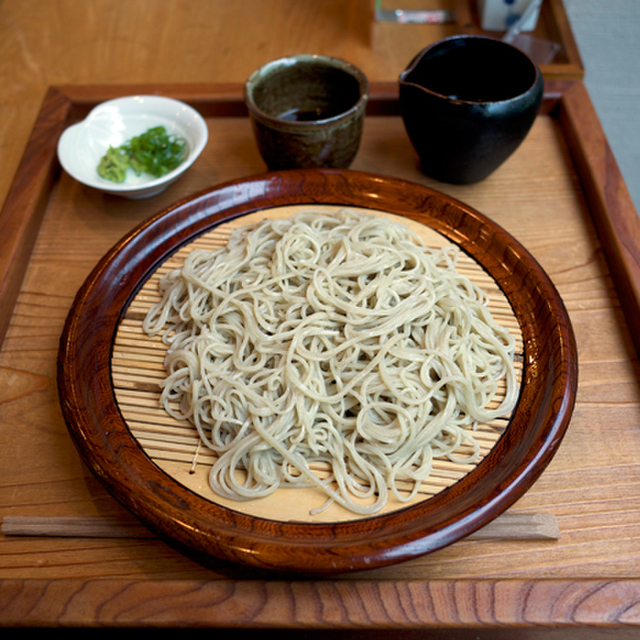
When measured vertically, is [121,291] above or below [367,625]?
above

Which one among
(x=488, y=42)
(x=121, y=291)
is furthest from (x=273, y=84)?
(x=121, y=291)

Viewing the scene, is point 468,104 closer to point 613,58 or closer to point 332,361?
point 332,361

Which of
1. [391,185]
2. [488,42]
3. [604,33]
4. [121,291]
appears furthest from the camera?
[604,33]

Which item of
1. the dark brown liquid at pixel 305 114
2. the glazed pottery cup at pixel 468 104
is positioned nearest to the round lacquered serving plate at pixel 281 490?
the glazed pottery cup at pixel 468 104

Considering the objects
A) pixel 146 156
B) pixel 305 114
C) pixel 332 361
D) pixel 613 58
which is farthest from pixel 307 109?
pixel 613 58

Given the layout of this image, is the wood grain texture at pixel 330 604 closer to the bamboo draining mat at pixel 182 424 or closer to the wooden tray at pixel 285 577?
the wooden tray at pixel 285 577

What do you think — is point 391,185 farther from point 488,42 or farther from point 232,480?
point 232,480
